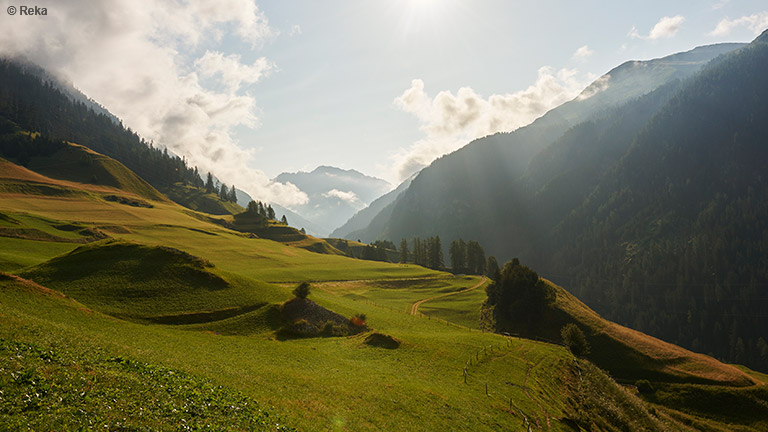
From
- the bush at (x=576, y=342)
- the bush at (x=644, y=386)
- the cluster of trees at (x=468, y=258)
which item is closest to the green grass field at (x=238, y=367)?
the bush at (x=644, y=386)

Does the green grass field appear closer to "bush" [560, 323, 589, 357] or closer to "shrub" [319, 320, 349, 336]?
"shrub" [319, 320, 349, 336]

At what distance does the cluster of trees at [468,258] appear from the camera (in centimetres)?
18562

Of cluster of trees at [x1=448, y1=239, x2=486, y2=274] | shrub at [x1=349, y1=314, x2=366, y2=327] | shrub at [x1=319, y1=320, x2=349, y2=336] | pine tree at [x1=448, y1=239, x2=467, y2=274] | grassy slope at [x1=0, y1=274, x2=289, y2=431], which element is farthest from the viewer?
pine tree at [x1=448, y1=239, x2=467, y2=274]

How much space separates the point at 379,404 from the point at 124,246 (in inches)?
2356

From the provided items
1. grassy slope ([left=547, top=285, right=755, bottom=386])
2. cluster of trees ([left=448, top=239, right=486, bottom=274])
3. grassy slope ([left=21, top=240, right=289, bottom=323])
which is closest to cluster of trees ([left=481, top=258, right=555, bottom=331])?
grassy slope ([left=547, top=285, right=755, bottom=386])

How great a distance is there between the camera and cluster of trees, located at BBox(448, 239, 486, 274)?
186 meters

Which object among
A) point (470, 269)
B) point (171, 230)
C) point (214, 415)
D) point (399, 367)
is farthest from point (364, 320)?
point (470, 269)

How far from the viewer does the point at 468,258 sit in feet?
609

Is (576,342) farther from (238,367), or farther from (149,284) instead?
(149,284)

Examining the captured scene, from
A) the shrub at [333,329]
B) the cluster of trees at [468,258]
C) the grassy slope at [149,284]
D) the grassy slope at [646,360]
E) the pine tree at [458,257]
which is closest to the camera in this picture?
the grassy slope at [149,284]

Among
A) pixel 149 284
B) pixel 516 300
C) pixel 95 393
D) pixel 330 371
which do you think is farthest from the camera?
pixel 516 300

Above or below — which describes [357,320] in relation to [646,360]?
above

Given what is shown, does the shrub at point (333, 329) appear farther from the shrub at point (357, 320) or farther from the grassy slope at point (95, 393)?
the grassy slope at point (95, 393)

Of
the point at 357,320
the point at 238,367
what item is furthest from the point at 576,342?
the point at 238,367
